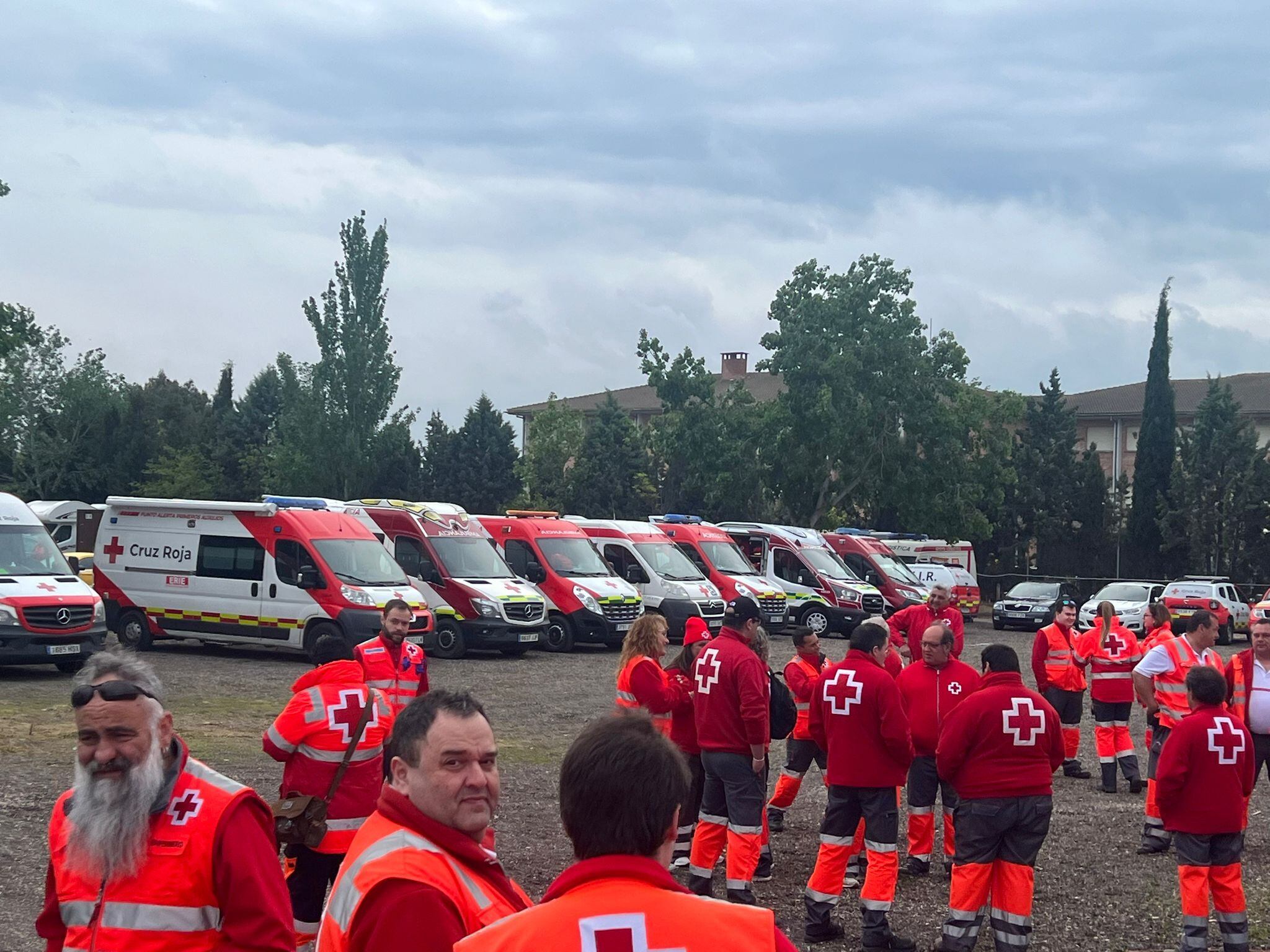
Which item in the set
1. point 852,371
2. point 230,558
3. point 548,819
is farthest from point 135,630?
point 852,371

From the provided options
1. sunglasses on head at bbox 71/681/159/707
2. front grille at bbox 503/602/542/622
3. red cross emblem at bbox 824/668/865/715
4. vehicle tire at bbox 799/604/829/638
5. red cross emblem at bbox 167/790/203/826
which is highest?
sunglasses on head at bbox 71/681/159/707

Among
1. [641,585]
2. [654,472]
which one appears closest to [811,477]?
[654,472]

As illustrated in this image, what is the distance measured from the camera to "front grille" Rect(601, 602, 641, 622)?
81.5ft

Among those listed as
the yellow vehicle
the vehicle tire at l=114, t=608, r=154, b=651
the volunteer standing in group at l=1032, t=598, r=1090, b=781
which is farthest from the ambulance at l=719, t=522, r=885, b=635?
the volunteer standing in group at l=1032, t=598, r=1090, b=781

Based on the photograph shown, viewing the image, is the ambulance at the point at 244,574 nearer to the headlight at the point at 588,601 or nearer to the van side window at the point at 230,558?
the van side window at the point at 230,558

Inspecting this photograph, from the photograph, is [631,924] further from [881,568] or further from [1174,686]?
[881,568]

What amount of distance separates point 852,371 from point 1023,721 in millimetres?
39750

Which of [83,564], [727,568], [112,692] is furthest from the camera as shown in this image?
[727,568]

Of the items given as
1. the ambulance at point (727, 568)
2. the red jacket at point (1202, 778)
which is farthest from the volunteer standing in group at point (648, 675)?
the ambulance at point (727, 568)

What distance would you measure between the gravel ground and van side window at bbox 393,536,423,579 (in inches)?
160

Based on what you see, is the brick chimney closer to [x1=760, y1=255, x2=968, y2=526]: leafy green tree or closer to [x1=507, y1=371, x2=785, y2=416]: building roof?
[x1=507, y1=371, x2=785, y2=416]: building roof

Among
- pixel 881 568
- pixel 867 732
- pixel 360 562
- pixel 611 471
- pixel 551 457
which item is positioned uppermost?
pixel 551 457

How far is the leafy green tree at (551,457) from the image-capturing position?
53.3 m

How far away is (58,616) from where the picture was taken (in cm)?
1791
